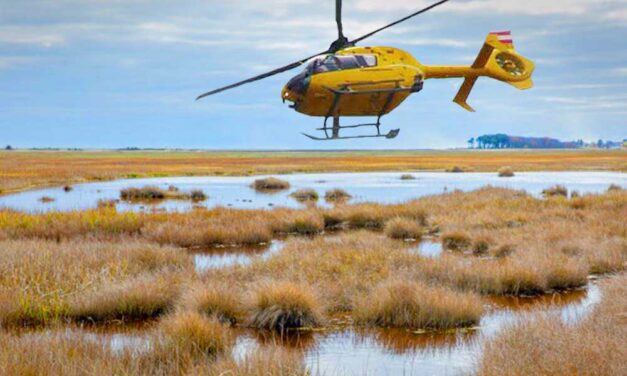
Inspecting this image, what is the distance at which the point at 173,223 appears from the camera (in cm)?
2645

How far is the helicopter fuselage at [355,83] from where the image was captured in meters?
20.2

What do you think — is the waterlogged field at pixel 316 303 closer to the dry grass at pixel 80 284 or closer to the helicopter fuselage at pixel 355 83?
the dry grass at pixel 80 284

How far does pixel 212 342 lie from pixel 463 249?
1315cm

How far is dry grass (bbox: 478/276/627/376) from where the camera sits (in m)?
8.18

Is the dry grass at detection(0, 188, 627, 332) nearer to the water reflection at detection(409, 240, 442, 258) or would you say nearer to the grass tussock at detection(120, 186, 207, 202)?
the water reflection at detection(409, 240, 442, 258)

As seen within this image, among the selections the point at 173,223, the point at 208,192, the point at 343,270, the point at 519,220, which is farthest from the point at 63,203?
the point at 343,270

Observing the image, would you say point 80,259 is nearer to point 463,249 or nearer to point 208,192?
point 463,249

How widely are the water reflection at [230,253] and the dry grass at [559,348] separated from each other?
10326 millimetres

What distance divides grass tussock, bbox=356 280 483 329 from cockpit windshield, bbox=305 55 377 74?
8.34m

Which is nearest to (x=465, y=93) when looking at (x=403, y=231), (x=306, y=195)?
(x=403, y=231)

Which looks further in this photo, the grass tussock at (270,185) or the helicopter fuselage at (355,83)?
the grass tussock at (270,185)

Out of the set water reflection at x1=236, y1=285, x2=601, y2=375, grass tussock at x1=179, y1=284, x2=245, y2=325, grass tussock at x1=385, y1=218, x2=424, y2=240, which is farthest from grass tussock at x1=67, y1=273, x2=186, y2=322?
grass tussock at x1=385, y1=218, x2=424, y2=240

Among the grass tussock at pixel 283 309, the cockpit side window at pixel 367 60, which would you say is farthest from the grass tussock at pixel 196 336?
the cockpit side window at pixel 367 60

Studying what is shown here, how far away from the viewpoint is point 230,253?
74.6 ft
